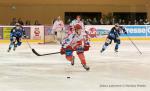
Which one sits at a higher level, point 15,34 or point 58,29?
point 58,29

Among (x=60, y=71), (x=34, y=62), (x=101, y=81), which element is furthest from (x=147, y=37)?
(x=101, y=81)

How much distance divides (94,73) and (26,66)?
241 cm

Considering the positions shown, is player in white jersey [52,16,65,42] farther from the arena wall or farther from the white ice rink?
the white ice rink

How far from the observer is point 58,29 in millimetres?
23328

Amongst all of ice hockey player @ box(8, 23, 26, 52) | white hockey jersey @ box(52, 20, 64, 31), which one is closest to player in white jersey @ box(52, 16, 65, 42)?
white hockey jersey @ box(52, 20, 64, 31)

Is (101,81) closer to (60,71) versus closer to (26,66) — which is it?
(60,71)

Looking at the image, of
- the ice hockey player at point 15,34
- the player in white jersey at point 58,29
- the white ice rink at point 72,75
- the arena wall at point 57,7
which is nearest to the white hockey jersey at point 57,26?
the player in white jersey at point 58,29

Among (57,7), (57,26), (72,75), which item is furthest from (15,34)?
(57,7)

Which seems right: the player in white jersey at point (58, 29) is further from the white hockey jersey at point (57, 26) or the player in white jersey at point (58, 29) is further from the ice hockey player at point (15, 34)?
the ice hockey player at point (15, 34)

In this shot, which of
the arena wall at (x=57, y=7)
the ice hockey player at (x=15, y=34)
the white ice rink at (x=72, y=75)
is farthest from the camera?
the arena wall at (x=57, y=7)

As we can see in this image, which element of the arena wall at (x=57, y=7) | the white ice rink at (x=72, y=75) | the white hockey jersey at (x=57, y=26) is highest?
the arena wall at (x=57, y=7)

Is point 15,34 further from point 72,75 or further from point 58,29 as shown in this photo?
point 72,75

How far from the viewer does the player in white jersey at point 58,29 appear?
23.3 m

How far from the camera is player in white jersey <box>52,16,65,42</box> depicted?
917 inches
